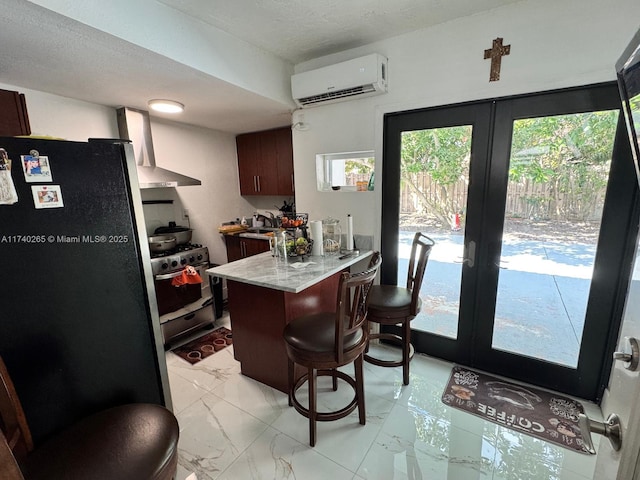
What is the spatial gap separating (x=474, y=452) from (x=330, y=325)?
1.11 metres

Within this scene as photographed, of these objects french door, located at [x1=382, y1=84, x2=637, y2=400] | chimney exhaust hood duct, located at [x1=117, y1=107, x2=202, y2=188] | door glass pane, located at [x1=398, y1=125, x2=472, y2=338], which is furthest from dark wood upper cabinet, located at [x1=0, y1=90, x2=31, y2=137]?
door glass pane, located at [x1=398, y1=125, x2=472, y2=338]

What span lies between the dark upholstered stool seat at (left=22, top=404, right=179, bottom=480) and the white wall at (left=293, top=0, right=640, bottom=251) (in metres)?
2.17

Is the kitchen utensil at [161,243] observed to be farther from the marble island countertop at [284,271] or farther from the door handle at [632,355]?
the door handle at [632,355]

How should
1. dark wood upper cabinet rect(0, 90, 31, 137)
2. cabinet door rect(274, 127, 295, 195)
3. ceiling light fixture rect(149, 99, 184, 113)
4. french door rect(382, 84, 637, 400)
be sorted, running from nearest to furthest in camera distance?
dark wood upper cabinet rect(0, 90, 31, 137), french door rect(382, 84, 637, 400), ceiling light fixture rect(149, 99, 184, 113), cabinet door rect(274, 127, 295, 195)

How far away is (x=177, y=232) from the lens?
124 inches

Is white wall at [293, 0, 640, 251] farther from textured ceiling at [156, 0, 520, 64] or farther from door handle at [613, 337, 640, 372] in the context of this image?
door handle at [613, 337, 640, 372]

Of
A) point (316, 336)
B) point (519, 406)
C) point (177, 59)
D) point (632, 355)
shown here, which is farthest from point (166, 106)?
point (519, 406)

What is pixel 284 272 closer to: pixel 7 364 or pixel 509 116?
pixel 7 364

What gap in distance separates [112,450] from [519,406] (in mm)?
2398

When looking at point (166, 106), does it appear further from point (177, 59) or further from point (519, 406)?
point (519, 406)

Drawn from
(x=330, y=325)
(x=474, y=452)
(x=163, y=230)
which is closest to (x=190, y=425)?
(x=330, y=325)

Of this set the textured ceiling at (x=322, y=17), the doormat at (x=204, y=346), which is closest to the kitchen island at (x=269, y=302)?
the doormat at (x=204, y=346)

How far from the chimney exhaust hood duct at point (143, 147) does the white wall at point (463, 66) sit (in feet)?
4.46

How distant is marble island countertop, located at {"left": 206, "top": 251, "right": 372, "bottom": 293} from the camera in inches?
70.9
